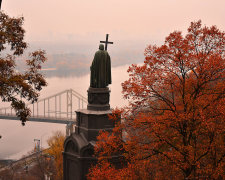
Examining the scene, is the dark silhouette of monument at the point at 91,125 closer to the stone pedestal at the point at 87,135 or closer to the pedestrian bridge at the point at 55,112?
the stone pedestal at the point at 87,135

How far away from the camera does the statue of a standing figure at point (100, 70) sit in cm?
1255

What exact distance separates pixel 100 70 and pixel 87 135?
2612 mm

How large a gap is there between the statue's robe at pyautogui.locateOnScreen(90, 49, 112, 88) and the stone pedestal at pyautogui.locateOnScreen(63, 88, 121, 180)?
10.4 inches

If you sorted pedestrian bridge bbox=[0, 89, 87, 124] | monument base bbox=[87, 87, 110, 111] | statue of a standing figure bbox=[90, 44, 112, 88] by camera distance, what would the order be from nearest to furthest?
monument base bbox=[87, 87, 110, 111]
statue of a standing figure bbox=[90, 44, 112, 88]
pedestrian bridge bbox=[0, 89, 87, 124]

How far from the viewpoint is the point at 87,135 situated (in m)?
12.0

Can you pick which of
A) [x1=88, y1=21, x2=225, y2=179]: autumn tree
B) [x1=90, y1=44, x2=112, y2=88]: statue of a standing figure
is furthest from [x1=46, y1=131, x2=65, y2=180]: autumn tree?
[x1=88, y1=21, x2=225, y2=179]: autumn tree

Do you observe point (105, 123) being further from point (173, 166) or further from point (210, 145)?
point (210, 145)

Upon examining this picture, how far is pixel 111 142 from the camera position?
9.95 meters

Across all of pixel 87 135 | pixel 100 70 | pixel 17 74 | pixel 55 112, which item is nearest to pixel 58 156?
pixel 87 135

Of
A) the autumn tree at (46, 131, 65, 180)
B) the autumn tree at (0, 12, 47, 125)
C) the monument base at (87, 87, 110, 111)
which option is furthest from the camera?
the autumn tree at (46, 131, 65, 180)

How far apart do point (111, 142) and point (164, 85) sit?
2447 millimetres

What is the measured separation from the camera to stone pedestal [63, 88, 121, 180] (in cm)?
1181

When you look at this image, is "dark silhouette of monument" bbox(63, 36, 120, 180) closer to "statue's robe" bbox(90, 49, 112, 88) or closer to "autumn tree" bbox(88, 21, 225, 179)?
"statue's robe" bbox(90, 49, 112, 88)

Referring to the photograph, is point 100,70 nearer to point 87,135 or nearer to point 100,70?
point 100,70
